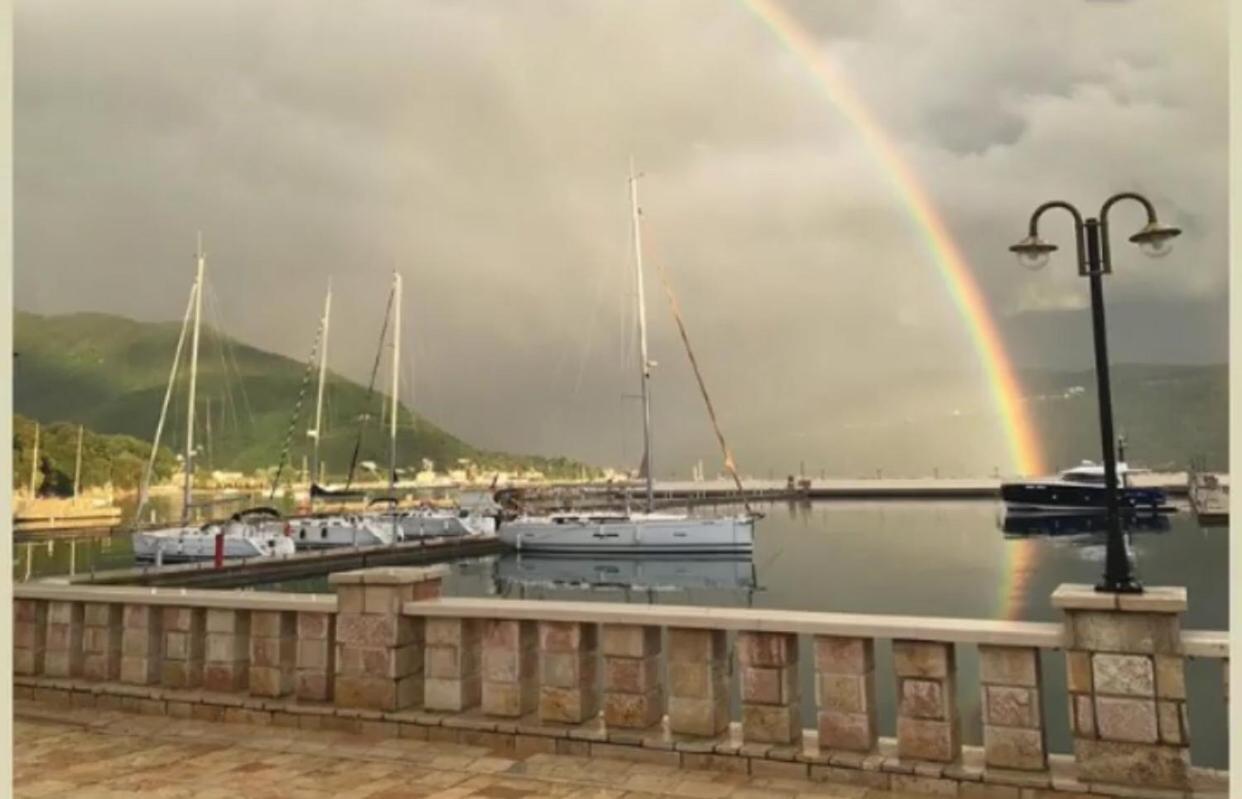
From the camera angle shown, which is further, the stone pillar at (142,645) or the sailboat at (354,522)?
the sailboat at (354,522)

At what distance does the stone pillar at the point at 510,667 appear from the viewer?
6938 mm

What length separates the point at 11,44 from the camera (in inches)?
150

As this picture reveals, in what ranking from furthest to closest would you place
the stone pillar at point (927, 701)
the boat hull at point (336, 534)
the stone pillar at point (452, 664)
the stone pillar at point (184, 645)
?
the boat hull at point (336, 534) → the stone pillar at point (184, 645) → the stone pillar at point (452, 664) → the stone pillar at point (927, 701)

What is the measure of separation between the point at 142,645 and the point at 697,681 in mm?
5139

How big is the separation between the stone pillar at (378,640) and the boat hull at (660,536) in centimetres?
4271

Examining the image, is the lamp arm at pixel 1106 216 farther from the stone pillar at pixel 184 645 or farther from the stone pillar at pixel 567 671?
the stone pillar at pixel 184 645

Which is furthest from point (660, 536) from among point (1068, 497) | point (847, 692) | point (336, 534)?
point (1068, 497)

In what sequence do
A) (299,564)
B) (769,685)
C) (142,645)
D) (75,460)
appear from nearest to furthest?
(769,685) < (142,645) < (299,564) < (75,460)

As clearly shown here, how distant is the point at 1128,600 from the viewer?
5438mm

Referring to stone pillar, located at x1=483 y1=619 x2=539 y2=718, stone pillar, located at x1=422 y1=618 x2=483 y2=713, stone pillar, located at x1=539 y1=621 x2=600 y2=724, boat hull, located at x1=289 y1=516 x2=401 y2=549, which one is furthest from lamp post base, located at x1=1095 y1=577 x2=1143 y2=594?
boat hull, located at x1=289 y1=516 x2=401 y2=549

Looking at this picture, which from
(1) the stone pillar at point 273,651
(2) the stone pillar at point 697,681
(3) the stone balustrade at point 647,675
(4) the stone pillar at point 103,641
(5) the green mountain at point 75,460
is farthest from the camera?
(5) the green mountain at point 75,460

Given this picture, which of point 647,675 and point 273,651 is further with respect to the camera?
point 273,651

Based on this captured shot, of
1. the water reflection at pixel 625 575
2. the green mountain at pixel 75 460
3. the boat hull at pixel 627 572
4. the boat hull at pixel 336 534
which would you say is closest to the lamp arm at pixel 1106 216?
the water reflection at pixel 625 575

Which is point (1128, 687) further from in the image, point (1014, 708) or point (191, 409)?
point (191, 409)
